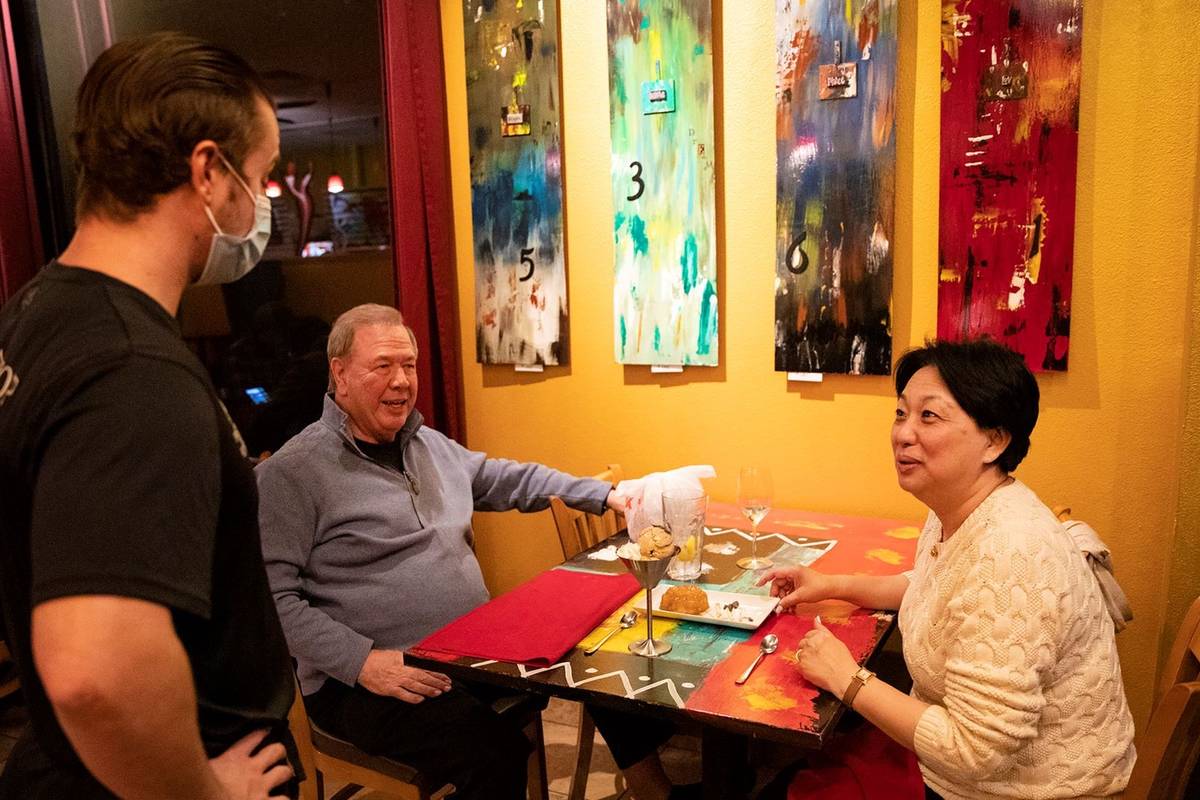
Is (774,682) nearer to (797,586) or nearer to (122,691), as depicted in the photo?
(797,586)

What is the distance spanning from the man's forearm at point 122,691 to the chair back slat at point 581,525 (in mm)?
1468

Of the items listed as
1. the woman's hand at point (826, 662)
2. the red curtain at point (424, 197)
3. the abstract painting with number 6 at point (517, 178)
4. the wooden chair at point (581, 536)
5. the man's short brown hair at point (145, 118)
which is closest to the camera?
the man's short brown hair at point (145, 118)

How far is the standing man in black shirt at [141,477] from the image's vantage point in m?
0.78

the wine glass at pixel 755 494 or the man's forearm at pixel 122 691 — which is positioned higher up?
the man's forearm at pixel 122 691

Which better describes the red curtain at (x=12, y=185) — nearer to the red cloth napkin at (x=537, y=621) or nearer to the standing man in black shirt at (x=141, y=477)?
the red cloth napkin at (x=537, y=621)

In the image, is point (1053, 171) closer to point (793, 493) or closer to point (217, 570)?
point (793, 493)

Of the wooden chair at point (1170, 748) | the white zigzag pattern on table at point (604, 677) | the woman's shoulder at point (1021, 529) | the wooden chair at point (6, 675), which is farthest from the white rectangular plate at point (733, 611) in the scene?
the wooden chair at point (6, 675)

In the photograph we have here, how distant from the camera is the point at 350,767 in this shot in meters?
1.86

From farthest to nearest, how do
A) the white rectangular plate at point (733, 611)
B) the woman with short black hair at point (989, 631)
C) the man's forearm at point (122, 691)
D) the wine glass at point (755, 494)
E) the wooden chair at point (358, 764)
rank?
the wine glass at point (755, 494) → the wooden chair at point (358, 764) → the white rectangular plate at point (733, 611) → the woman with short black hair at point (989, 631) → the man's forearm at point (122, 691)

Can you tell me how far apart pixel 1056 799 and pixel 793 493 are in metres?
1.42

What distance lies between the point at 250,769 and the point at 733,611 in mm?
972

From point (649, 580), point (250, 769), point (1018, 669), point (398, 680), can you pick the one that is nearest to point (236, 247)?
point (250, 769)

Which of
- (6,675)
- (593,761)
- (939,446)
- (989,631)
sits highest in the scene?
(939,446)

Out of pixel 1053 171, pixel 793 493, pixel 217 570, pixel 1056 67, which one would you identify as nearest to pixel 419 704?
pixel 217 570
